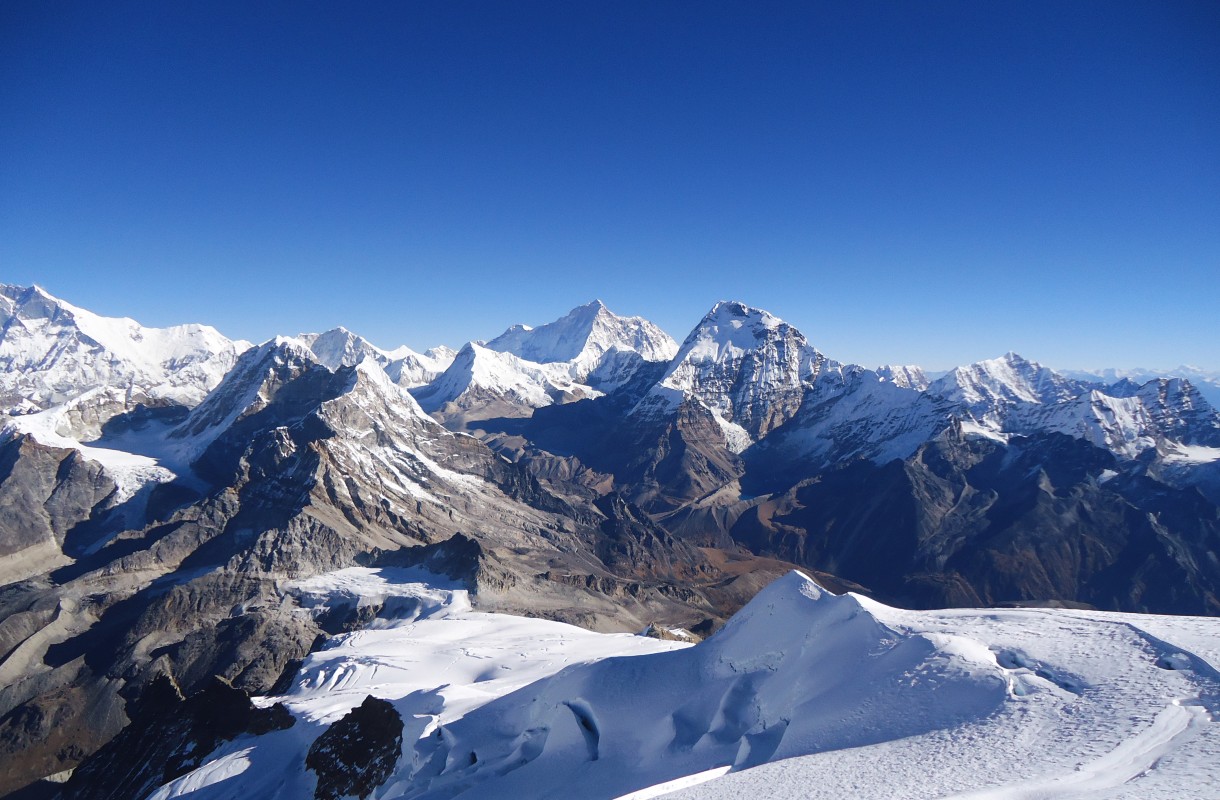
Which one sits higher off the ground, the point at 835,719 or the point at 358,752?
the point at 835,719

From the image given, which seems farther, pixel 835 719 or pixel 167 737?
pixel 167 737

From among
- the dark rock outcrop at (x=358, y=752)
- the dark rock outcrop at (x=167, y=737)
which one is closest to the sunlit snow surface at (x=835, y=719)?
the dark rock outcrop at (x=358, y=752)

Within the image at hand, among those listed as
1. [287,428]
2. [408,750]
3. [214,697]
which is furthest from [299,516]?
[408,750]

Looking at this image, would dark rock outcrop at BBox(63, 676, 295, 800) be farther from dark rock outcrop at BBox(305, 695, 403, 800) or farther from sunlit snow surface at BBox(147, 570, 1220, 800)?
dark rock outcrop at BBox(305, 695, 403, 800)

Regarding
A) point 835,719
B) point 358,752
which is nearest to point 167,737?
point 358,752

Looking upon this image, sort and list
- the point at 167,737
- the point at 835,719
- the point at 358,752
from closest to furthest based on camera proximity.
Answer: the point at 835,719 → the point at 358,752 → the point at 167,737

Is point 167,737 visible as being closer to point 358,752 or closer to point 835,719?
point 358,752

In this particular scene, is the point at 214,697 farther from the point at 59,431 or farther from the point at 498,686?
the point at 59,431

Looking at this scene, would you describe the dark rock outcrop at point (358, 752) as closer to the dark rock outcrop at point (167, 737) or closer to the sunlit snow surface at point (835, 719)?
the sunlit snow surface at point (835, 719)

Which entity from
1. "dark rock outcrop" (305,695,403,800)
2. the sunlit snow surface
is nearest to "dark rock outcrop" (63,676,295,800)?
the sunlit snow surface
